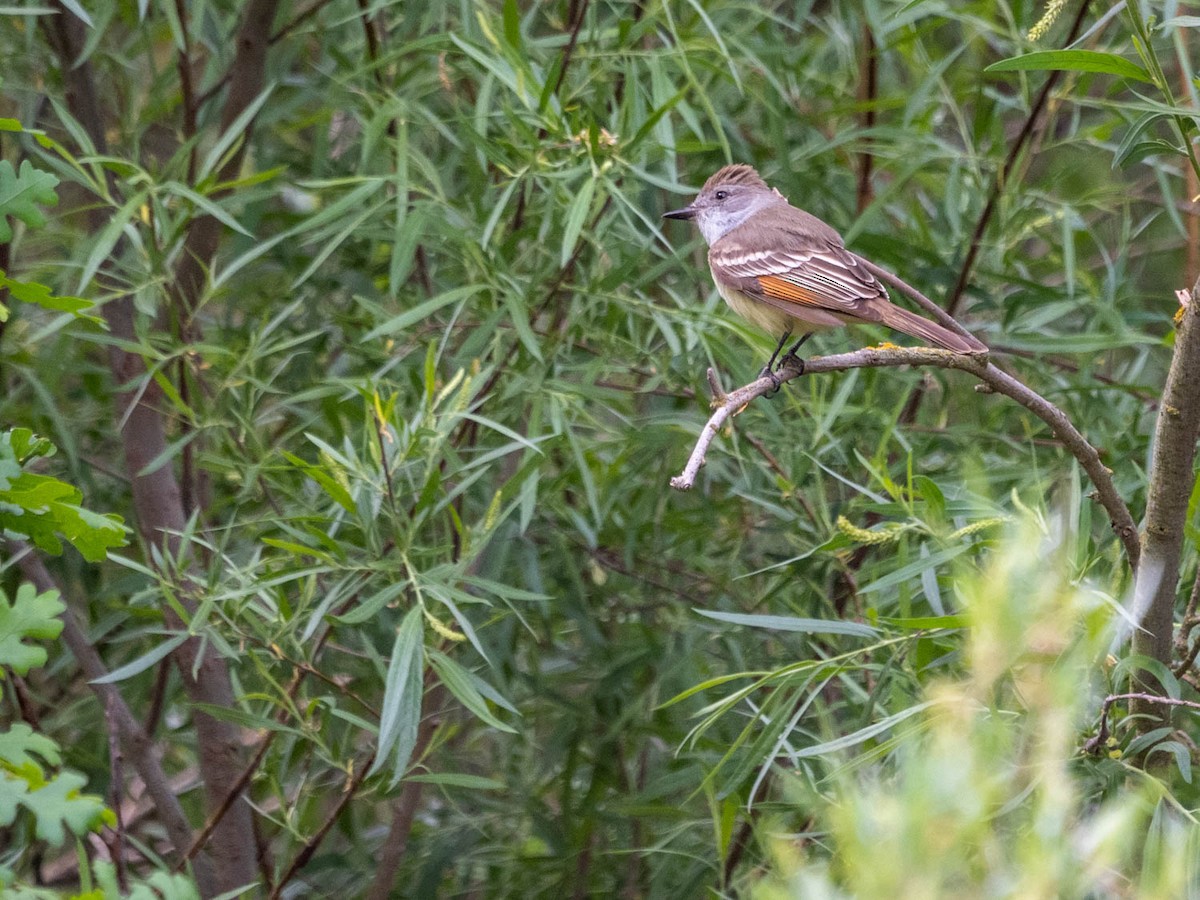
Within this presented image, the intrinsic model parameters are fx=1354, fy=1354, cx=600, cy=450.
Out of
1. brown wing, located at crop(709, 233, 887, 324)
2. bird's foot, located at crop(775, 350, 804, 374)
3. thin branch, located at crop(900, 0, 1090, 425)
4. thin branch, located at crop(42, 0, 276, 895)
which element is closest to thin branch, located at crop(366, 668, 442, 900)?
thin branch, located at crop(42, 0, 276, 895)

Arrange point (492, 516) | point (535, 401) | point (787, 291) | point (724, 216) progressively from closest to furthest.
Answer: point (492, 516), point (535, 401), point (787, 291), point (724, 216)

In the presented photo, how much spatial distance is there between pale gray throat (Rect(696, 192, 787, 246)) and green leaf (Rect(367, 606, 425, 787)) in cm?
175

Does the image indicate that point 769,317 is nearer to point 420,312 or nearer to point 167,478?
point 420,312

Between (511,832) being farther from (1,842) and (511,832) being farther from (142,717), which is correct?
(1,842)

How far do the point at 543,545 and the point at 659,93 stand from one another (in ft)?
4.91

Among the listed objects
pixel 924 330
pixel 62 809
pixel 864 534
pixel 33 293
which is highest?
pixel 33 293

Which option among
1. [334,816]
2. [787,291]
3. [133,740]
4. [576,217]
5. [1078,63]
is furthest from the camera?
[787,291]

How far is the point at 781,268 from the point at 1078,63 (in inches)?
72.1

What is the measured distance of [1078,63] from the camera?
1.92 metres

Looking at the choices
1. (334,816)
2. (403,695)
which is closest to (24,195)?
(403,695)

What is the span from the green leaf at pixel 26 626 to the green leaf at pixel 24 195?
21.1 inches

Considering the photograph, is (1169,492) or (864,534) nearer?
(1169,492)

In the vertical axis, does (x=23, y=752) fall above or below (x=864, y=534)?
above

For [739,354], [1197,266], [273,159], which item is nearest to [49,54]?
[273,159]
